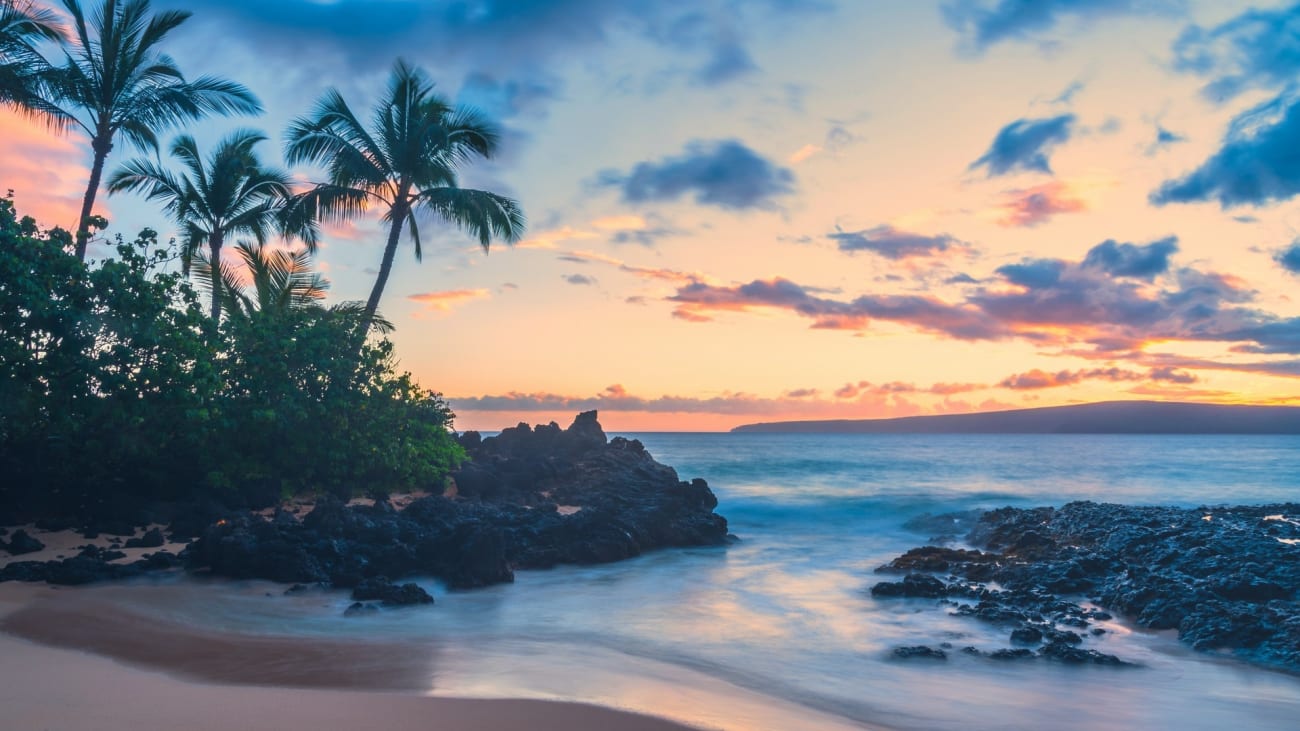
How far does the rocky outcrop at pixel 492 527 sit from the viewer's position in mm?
11445

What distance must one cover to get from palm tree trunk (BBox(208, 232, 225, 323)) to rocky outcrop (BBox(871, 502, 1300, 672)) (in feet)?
64.2

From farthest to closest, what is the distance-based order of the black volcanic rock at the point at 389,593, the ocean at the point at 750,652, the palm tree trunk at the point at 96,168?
the palm tree trunk at the point at 96,168
the black volcanic rock at the point at 389,593
the ocean at the point at 750,652

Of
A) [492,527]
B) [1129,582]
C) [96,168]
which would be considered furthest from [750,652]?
[96,168]

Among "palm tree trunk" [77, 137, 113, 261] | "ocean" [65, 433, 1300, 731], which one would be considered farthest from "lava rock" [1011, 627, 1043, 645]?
"palm tree trunk" [77, 137, 113, 261]

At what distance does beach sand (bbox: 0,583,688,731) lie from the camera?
5293 mm

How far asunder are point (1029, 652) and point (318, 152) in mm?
18937

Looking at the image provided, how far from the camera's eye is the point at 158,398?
14383 mm

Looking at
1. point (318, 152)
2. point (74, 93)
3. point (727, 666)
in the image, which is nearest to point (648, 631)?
point (727, 666)

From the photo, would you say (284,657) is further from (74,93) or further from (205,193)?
(205,193)

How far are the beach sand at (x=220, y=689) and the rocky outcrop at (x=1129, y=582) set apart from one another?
6441 mm

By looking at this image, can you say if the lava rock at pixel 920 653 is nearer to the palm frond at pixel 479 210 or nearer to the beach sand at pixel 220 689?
the beach sand at pixel 220 689

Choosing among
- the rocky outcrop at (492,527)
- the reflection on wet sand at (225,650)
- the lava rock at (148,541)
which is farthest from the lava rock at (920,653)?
the lava rock at (148,541)

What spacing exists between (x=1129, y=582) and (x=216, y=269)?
78.3ft

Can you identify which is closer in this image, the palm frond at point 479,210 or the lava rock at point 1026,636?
the lava rock at point 1026,636
